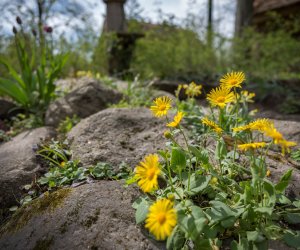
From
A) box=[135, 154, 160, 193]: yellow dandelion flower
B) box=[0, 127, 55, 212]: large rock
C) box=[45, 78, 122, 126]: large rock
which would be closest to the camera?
box=[135, 154, 160, 193]: yellow dandelion flower

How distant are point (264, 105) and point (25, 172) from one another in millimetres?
3834

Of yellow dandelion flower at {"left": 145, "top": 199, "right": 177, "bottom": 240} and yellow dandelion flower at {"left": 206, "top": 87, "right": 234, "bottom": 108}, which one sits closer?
yellow dandelion flower at {"left": 145, "top": 199, "right": 177, "bottom": 240}

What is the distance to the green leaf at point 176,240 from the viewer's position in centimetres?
119

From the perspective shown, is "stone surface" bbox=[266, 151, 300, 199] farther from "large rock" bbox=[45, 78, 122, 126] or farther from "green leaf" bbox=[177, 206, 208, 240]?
"large rock" bbox=[45, 78, 122, 126]

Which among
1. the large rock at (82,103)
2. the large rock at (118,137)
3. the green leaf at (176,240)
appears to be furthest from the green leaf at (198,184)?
the large rock at (82,103)

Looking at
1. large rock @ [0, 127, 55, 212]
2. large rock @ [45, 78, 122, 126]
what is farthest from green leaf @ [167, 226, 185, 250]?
large rock @ [45, 78, 122, 126]

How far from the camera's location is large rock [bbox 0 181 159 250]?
1.35 metres

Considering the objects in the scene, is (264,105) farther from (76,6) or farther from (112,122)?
(76,6)

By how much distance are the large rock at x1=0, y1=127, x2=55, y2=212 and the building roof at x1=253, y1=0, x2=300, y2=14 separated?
10.1 metres

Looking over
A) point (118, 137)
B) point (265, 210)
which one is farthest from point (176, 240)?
point (118, 137)

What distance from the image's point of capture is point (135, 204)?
1.44 m

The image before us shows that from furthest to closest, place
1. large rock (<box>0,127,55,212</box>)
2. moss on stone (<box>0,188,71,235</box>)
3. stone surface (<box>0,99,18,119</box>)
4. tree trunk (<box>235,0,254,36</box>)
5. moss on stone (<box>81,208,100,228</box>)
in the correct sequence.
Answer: tree trunk (<box>235,0,254,36</box>)
stone surface (<box>0,99,18,119</box>)
large rock (<box>0,127,55,212</box>)
moss on stone (<box>0,188,71,235</box>)
moss on stone (<box>81,208,100,228</box>)

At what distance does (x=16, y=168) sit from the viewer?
6.69 ft

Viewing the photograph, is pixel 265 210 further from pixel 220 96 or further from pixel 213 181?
pixel 220 96
